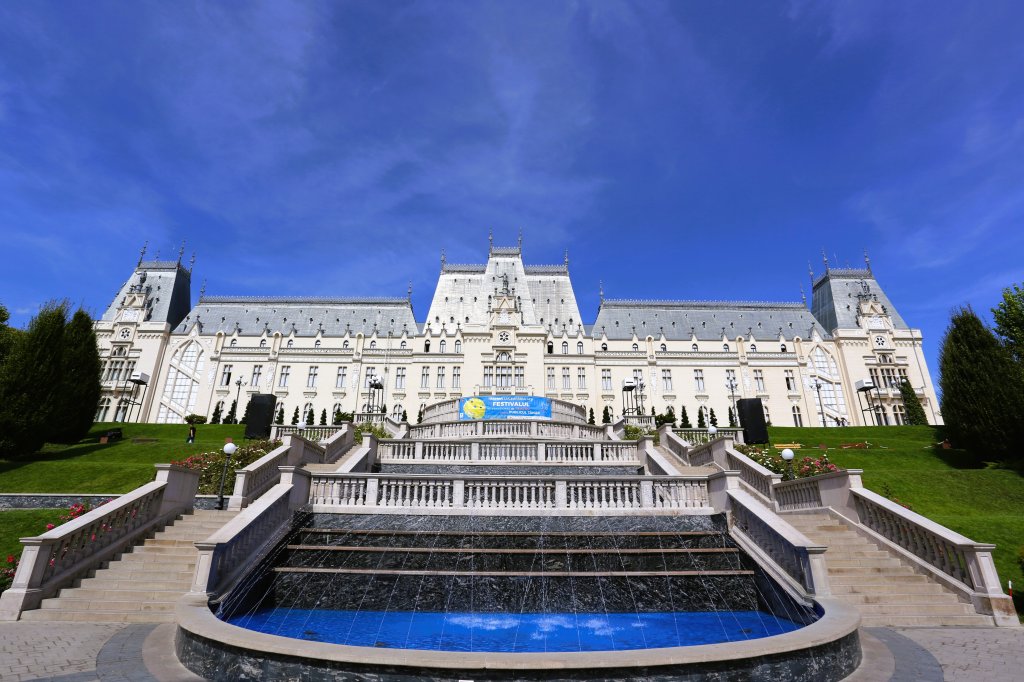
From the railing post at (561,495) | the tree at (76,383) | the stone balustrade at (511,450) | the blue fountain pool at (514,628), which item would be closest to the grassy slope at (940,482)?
Answer: the blue fountain pool at (514,628)

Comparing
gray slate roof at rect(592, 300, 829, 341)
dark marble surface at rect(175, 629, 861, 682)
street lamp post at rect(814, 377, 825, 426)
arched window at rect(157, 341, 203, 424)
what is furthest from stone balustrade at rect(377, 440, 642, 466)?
arched window at rect(157, 341, 203, 424)

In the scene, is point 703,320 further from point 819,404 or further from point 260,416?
point 260,416

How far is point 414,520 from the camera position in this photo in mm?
12695

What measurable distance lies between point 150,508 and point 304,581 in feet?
17.9

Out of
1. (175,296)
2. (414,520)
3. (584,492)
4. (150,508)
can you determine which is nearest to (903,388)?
(584,492)

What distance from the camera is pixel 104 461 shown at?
2777 centimetres

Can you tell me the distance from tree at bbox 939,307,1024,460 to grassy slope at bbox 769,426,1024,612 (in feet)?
5.62

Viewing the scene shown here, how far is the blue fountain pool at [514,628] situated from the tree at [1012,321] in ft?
126

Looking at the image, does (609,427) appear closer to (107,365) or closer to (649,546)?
(649,546)

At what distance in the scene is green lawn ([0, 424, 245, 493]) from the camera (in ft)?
71.0

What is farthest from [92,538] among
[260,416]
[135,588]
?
[260,416]

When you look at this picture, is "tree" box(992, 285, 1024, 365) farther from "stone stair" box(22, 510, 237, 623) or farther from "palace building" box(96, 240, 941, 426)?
"stone stair" box(22, 510, 237, 623)

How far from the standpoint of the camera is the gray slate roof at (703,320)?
2655 inches

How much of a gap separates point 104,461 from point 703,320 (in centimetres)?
6727
